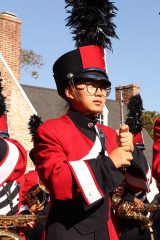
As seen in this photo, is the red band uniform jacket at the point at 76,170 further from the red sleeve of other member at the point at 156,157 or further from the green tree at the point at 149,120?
the green tree at the point at 149,120

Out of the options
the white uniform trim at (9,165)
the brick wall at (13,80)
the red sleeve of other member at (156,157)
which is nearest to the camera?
the white uniform trim at (9,165)

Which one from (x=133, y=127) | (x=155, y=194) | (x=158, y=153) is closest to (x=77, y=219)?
(x=158, y=153)

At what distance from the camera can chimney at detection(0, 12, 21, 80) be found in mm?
21406

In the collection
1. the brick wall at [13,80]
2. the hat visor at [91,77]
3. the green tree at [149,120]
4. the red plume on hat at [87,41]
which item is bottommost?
the green tree at [149,120]

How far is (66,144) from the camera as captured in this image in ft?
11.6

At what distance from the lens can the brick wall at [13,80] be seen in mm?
20636

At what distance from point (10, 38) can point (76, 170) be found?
62.0 feet

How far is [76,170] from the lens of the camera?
3223 mm

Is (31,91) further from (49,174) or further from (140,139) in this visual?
(49,174)

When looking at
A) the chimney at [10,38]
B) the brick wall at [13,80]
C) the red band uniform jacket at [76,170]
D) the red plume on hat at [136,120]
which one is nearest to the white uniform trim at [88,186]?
the red band uniform jacket at [76,170]

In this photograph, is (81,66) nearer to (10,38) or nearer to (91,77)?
(91,77)

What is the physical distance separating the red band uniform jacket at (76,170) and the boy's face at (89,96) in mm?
80

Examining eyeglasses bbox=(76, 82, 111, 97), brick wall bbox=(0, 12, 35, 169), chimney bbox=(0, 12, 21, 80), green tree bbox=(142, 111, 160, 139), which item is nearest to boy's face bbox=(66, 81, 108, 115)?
eyeglasses bbox=(76, 82, 111, 97)

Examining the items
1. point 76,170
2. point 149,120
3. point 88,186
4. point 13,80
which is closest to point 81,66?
point 76,170
